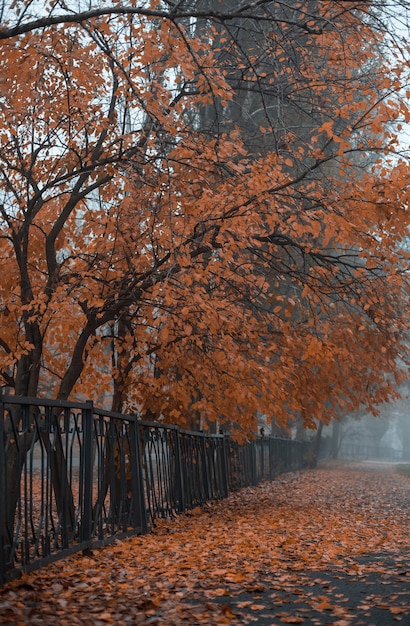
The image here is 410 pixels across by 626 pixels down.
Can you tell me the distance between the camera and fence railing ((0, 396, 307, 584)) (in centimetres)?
618

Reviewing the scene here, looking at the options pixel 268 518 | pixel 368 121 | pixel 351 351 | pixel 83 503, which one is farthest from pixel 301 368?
pixel 83 503

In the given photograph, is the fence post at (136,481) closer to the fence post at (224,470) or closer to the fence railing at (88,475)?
the fence railing at (88,475)

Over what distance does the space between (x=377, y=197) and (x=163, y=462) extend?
4.31 m

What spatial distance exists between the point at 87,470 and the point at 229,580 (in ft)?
6.10

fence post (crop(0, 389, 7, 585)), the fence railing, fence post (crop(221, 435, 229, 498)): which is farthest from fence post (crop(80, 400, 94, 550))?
fence post (crop(221, 435, 229, 498))

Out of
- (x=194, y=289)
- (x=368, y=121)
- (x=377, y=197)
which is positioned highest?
(x=368, y=121)

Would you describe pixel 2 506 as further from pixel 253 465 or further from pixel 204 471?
pixel 253 465

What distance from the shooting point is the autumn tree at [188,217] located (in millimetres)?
10133

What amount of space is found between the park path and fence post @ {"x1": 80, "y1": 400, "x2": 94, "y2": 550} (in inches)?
9.4

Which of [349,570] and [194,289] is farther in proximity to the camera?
[194,289]

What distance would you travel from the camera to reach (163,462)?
11.5 meters

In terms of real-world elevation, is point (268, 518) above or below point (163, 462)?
below

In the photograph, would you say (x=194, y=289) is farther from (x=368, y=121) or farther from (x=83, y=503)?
(x=83, y=503)

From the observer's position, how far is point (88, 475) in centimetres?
769
